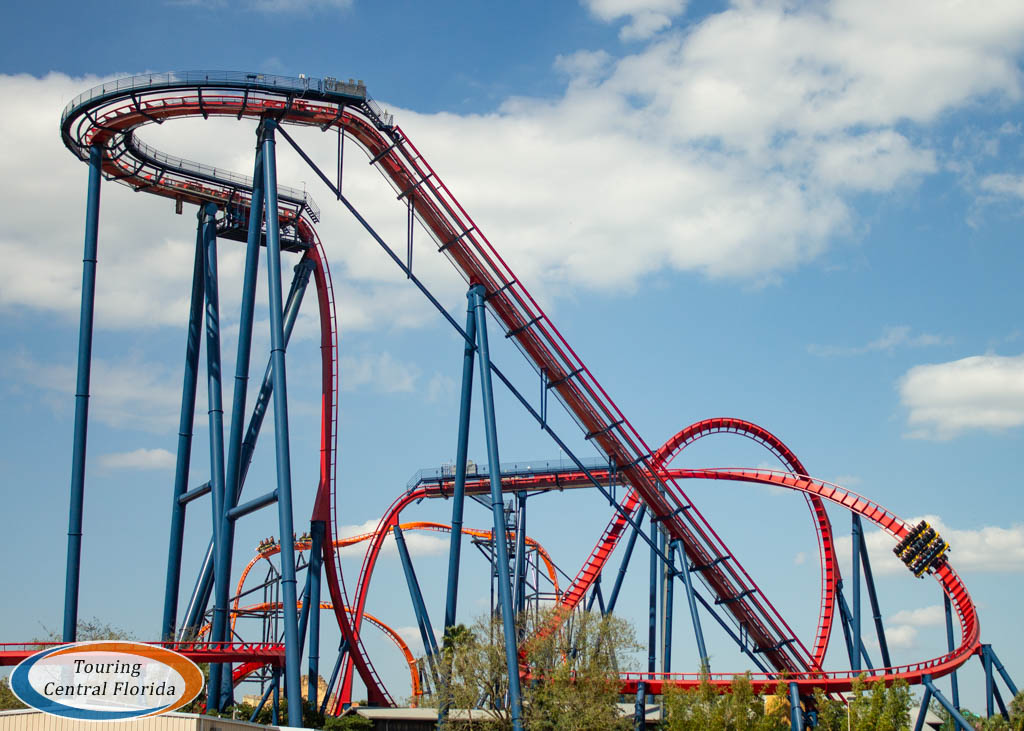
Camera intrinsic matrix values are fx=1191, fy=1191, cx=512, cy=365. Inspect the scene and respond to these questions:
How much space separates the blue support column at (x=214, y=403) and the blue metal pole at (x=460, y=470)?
4.91 m

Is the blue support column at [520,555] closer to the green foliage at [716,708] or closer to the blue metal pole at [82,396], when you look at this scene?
the green foliage at [716,708]

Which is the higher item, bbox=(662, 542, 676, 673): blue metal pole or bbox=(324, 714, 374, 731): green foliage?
bbox=(662, 542, 676, 673): blue metal pole

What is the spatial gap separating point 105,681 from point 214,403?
501 inches

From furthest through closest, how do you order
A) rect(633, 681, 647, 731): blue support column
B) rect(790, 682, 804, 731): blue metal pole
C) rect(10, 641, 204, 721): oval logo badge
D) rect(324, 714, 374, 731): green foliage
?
rect(633, 681, 647, 731): blue support column → rect(324, 714, 374, 731): green foliage → rect(790, 682, 804, 731): blue metal pole → rect(10, 641, 204, 721): oval logo badge

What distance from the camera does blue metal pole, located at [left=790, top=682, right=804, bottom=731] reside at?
27.3 m

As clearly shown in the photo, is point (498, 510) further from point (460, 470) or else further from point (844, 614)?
point (844, 614)

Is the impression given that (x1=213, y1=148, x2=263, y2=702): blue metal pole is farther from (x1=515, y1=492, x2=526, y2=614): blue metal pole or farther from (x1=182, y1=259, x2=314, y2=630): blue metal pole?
(x1=515, y1=492, x2=526, y2=614): blue metal pole

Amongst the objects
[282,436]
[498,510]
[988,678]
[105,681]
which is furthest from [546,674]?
[105,681]

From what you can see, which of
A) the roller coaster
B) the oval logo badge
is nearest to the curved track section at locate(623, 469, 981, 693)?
the roller coaster

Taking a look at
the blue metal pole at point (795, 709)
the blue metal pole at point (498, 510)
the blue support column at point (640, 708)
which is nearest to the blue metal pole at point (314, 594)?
the blue metal pole at point (498, 510)

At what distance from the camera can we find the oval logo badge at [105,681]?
1549 cm


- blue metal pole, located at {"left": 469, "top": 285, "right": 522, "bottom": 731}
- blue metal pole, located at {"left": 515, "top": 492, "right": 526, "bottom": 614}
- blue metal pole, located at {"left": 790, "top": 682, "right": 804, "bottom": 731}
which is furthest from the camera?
blue metal pole, located at {"left": 515, "top": 492, "right": 526, "bottom": 614}

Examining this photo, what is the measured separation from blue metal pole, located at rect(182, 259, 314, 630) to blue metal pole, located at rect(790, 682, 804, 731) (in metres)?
13.7

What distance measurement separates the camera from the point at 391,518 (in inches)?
1582
